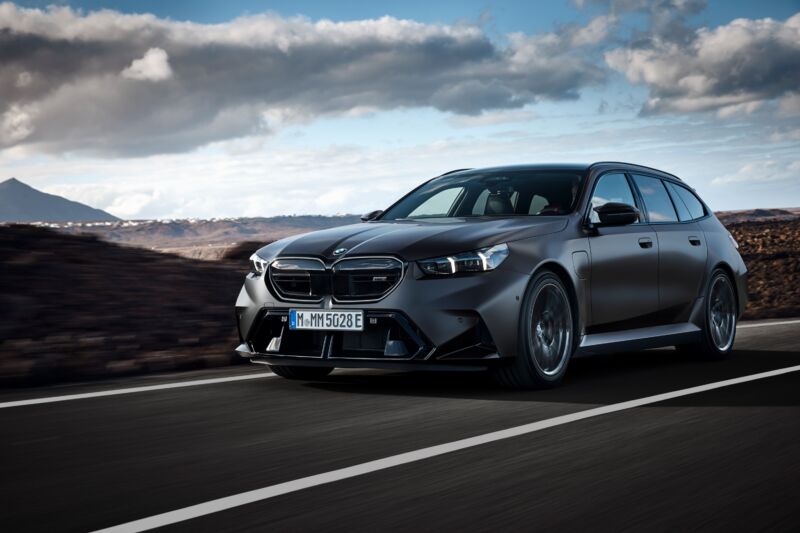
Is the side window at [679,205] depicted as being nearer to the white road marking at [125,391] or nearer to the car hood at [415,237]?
the car hood at [415,237]

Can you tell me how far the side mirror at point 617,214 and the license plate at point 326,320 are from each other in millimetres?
2257

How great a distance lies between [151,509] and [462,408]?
2972mm

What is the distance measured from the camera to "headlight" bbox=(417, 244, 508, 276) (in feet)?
24.6

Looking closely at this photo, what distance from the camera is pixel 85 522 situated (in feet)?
13.9

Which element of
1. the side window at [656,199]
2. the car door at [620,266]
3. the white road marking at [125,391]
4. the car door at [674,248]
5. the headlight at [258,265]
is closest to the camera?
the white road marking at [125,391]

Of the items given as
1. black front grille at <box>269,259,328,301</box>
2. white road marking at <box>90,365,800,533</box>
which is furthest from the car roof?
black front grille at <box>269,259,328,301</box>

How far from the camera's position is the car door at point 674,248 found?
31.9ft

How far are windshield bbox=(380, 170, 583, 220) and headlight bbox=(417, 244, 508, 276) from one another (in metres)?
1.29

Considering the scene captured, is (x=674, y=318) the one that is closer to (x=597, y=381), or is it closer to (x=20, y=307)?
(x=597, y=381)

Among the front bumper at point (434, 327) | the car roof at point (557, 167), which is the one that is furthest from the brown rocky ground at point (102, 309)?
the car roof at point (557, 167)

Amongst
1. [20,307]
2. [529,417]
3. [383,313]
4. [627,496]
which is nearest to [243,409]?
[383,313]

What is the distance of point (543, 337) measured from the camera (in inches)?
315

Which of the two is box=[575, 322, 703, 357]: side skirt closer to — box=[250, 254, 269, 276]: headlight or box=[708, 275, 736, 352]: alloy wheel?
box=[708, 275, 736, 352]: alloy wheel

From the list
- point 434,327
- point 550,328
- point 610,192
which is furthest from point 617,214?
point 434,327
